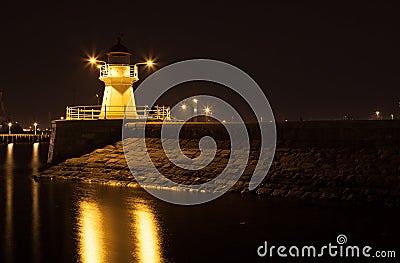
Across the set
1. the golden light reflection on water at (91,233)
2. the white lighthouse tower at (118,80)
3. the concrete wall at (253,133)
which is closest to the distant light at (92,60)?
the white lighthouse tower at (118,80)

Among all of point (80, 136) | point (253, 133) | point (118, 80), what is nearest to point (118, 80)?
point (118, 80)

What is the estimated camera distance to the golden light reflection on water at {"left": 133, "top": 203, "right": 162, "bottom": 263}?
33.3ft

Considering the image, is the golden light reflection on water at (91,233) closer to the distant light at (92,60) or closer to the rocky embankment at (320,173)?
the rocky embankment at (320,173)

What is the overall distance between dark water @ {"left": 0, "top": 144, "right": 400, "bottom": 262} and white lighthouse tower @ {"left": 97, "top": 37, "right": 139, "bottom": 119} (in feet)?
34.7

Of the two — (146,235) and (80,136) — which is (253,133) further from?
(80,136)

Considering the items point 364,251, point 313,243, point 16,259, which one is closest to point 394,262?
point 364,251

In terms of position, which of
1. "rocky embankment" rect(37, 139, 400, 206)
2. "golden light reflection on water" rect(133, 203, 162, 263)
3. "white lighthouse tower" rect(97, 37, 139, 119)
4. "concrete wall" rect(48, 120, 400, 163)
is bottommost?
"golden light reflection on water" rect(133, 203, 162, 263)

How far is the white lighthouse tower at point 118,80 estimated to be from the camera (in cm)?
2706

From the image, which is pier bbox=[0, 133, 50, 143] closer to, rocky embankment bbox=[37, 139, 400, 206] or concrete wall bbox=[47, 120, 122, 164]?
concrete wall bbox=[47, 120, 122, 164]

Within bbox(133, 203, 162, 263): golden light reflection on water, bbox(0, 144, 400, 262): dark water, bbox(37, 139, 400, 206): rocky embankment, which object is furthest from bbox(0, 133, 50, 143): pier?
bbox(133, 203, 162, 263): golden light reflection on water

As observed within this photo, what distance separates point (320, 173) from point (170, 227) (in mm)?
6153

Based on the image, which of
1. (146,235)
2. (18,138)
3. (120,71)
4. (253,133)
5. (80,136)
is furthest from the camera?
(18,138)

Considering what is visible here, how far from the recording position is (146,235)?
11750 millimetres

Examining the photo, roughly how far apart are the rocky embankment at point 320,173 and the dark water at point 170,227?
68 centimetres
